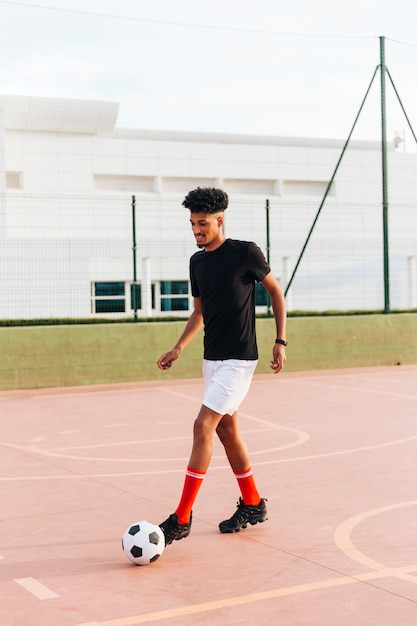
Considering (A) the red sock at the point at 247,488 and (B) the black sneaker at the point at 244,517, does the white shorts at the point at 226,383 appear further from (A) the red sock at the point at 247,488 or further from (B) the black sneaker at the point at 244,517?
(B) the black sneaker at the point at 244,517

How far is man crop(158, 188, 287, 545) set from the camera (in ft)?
17.9

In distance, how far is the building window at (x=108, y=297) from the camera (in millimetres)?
30109

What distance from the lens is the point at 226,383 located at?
18.0 ft

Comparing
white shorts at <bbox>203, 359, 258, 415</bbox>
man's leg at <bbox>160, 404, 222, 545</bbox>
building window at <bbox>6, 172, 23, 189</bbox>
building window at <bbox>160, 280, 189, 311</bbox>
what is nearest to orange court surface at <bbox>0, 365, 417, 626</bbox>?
man's leg at <bbox>160, 404, 222, 545</bbox>

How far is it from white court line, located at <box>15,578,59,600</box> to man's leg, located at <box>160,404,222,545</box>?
0.87 metres

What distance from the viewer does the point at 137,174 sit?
44750mm

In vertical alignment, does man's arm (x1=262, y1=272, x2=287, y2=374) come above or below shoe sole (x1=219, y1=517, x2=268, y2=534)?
above

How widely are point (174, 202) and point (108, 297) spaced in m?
8.22

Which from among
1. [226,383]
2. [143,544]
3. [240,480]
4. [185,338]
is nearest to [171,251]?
[185,338]

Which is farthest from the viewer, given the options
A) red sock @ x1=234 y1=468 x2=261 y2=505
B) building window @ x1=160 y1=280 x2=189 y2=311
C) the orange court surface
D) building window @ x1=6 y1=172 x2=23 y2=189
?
building window @ x1=6 y1=172 x2=23 y2=189

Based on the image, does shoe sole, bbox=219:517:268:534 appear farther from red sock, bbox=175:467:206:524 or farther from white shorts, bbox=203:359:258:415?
white shorts, bbox=203:359:258:415

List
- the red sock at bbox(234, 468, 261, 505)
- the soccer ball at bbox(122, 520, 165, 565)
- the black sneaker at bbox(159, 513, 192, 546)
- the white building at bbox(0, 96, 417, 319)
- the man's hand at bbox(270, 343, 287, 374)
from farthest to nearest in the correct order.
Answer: the white building at bbox(0, 96, 417, 319)
the red sock at bbox(234, 468, 261, 505)
the man's hand at bbox(270, 343, 287, 374)
the black sneaker at bbox(159, 513, 192, 546)
the soccer ball at bbox(122, 520, 165, 565)

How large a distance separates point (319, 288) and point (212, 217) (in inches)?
1454

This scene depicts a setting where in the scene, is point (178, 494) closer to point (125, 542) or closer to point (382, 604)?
point (125, 542)
